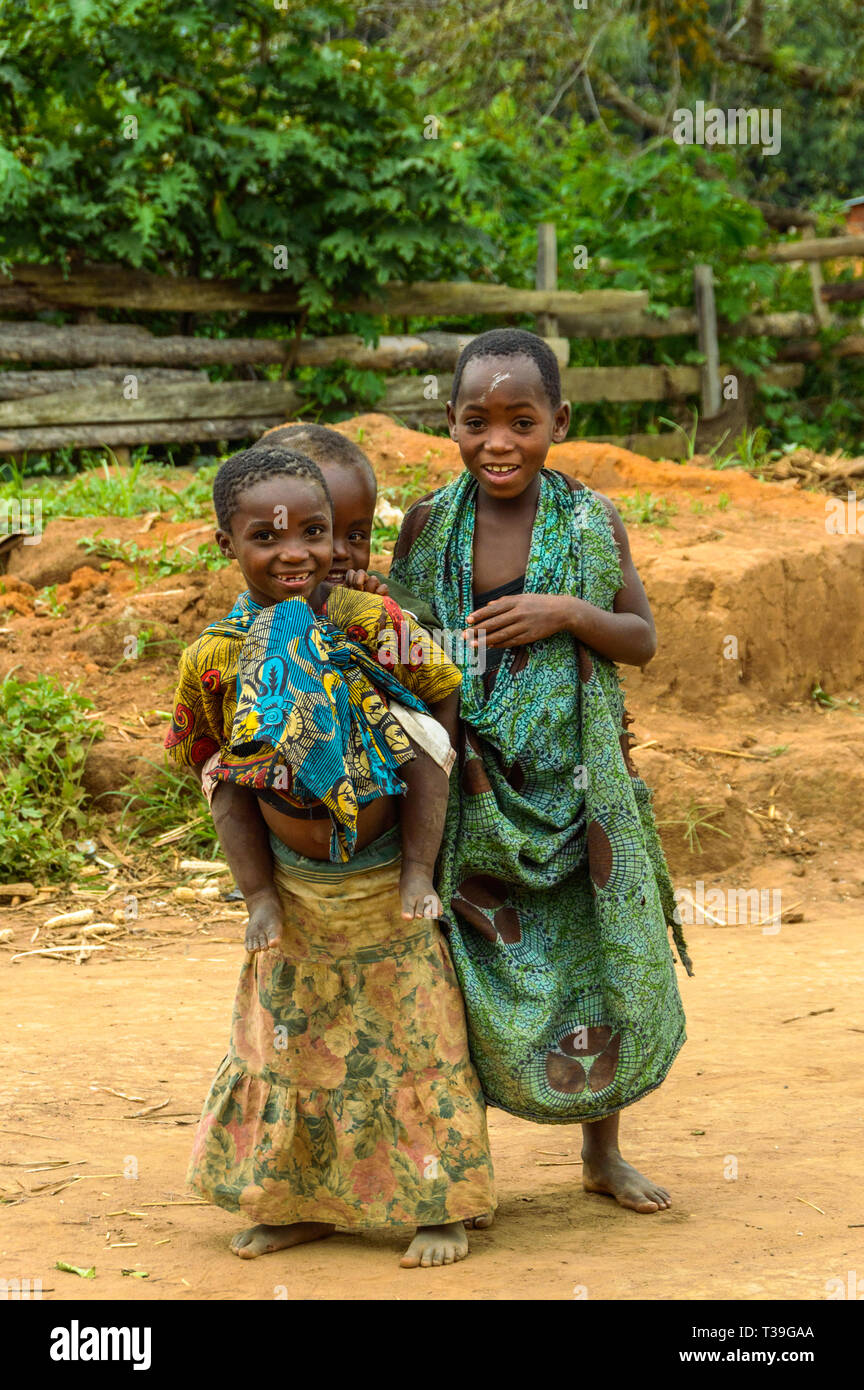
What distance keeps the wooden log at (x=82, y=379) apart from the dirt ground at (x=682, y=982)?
1.31 meters

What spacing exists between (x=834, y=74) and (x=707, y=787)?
9.72 metres

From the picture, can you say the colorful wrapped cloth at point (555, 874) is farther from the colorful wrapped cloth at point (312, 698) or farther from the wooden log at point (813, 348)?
the wooden log at point (813, 348)

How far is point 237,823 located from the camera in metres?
2.40

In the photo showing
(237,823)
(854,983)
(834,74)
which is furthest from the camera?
(834,74)

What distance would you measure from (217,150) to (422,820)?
6.62 m

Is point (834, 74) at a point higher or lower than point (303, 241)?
higher

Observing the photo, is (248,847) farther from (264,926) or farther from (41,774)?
(41,774)

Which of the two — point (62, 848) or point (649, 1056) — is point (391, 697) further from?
point (62, 848)

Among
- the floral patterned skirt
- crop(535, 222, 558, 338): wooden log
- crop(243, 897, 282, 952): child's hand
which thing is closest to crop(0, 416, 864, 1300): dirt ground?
the floral patterned skirt

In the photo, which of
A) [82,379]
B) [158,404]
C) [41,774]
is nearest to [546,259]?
[158,404]

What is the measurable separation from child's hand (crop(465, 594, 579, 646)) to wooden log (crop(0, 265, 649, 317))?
6.16 meters

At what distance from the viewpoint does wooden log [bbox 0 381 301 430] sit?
25.4ft

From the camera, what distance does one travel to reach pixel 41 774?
5363 millimetres

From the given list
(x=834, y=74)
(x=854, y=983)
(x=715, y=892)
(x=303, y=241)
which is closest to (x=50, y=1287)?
(x=854, y=983)
